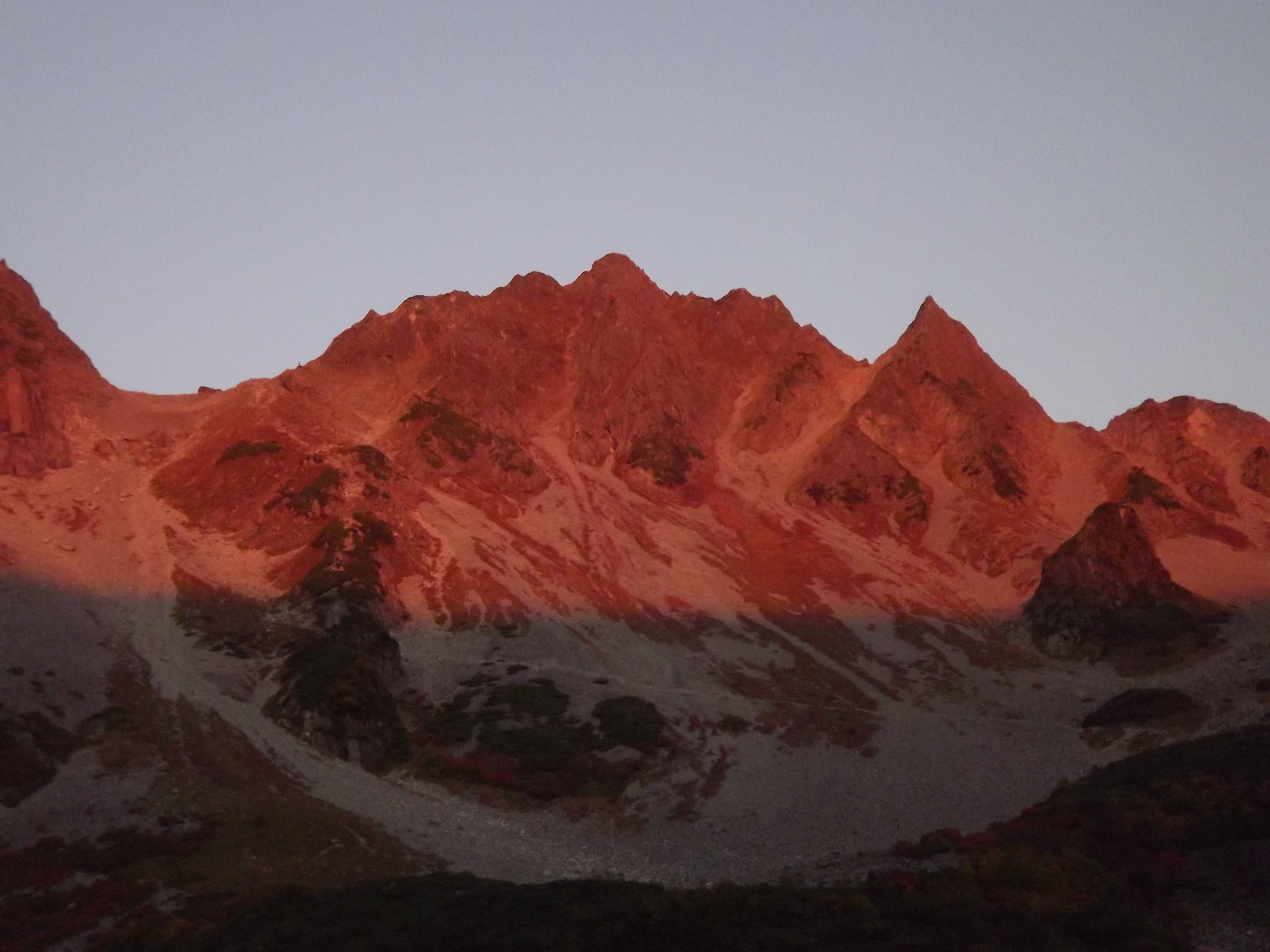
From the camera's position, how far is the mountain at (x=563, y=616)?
6219 centimetres

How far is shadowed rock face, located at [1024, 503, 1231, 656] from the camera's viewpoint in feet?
411

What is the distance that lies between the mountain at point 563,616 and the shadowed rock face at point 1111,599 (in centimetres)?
50

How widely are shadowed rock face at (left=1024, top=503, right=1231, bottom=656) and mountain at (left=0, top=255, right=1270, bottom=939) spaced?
502 millimetres

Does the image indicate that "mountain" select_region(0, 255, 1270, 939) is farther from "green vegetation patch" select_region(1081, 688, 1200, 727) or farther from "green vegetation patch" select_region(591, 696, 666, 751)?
"green vegetation patch" select_region(1081, 688, 1200, 727)

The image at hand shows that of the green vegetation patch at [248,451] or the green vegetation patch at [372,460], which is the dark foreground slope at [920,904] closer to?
the green vegetation patch at [372,460]

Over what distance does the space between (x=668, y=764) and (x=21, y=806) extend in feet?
143

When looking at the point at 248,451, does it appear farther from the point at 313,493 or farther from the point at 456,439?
the point at 456,439

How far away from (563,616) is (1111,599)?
2775 inches

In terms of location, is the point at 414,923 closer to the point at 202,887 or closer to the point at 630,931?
the point at 630,931

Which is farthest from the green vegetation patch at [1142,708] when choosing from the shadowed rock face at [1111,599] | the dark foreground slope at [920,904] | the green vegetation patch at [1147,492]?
the green vegetation patch at [1147,492]

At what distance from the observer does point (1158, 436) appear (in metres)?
197

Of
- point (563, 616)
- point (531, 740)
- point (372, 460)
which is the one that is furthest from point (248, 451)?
point (531, 740)

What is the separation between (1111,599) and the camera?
13262 centimetres

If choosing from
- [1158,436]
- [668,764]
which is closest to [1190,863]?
[668,764]
